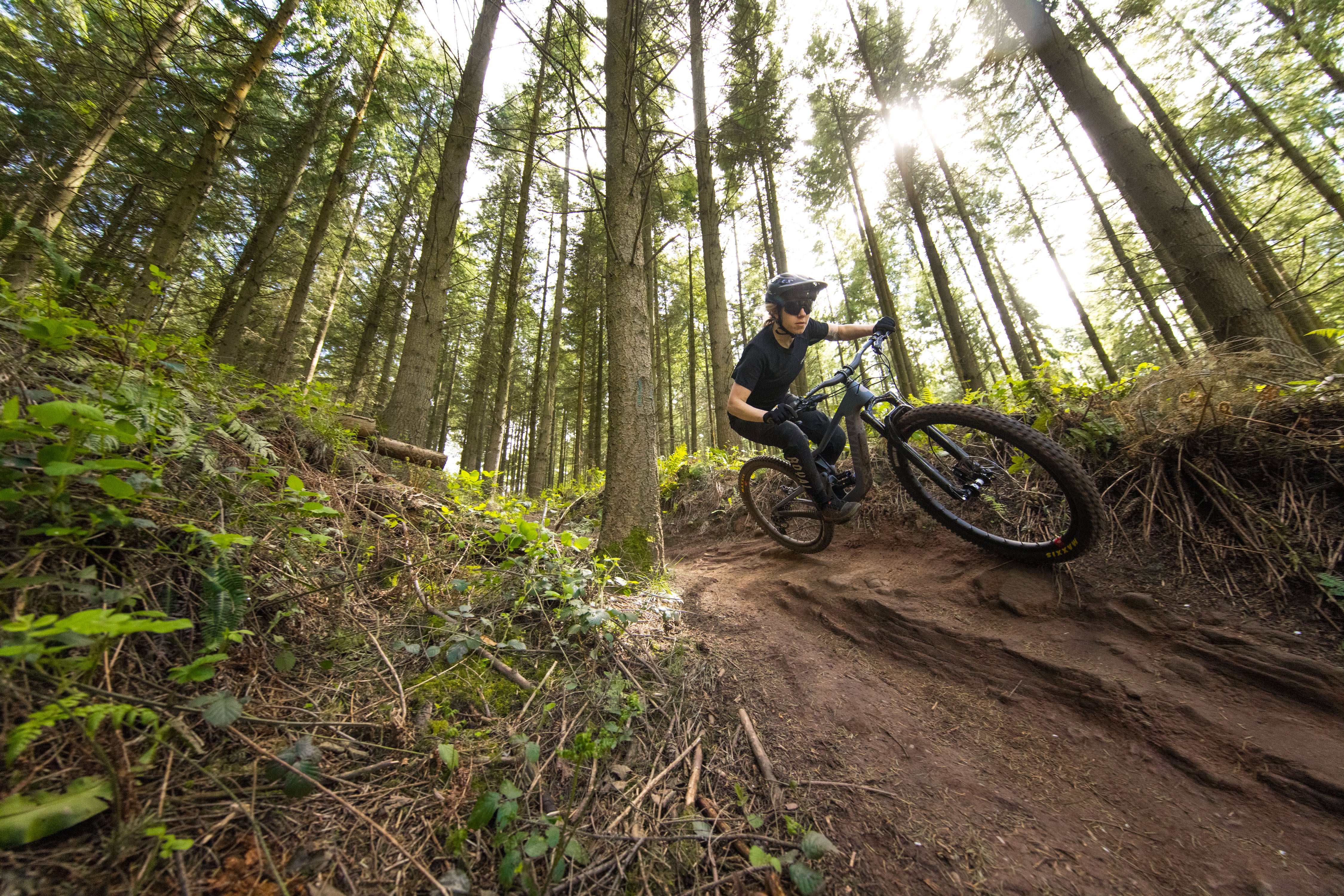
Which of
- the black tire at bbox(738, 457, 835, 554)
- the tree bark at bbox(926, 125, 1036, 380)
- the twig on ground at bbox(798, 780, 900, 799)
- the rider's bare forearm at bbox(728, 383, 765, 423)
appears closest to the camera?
the twig on ground at bbox(798, 780, 900, 799)

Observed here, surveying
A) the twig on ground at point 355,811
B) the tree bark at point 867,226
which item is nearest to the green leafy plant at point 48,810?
the twig on ground at point 355,811

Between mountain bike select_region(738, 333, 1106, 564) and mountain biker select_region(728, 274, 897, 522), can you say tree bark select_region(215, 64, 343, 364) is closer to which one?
mountain biker select_region(728, 274, 897, 522)

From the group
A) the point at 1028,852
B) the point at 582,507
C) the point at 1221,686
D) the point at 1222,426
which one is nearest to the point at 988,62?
the point at 1222,426

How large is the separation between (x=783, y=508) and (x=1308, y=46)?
17379 millimetres

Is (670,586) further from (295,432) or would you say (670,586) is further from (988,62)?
(988,62)

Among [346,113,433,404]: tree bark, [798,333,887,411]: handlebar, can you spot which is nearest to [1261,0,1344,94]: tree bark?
[798,333,887,411]: handlebar

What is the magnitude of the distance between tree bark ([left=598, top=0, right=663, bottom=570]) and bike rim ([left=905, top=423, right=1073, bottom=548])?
1.99 metres

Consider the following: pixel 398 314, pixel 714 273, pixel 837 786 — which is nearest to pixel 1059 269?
pixel 714 273

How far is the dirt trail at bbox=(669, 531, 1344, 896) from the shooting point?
4.49 feet

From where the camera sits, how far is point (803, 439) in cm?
357

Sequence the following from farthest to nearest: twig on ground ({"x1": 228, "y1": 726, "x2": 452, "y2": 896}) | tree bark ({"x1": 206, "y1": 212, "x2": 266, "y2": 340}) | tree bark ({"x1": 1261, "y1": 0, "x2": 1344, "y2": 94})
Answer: tree bark ({"x1": 206, "y1": 212, "x2": 266, "y2": 340}), tree bark ({"x1": 1261, "y1": 0, "x2": 1344, "y2": 94}), twig on ground ({"x1": 228, "y1": 726, "x2": 452, "y2": 896})

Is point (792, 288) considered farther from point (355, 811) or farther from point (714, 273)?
point (714, 273)

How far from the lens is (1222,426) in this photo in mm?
2402

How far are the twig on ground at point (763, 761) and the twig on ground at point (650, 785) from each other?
0.76ft
